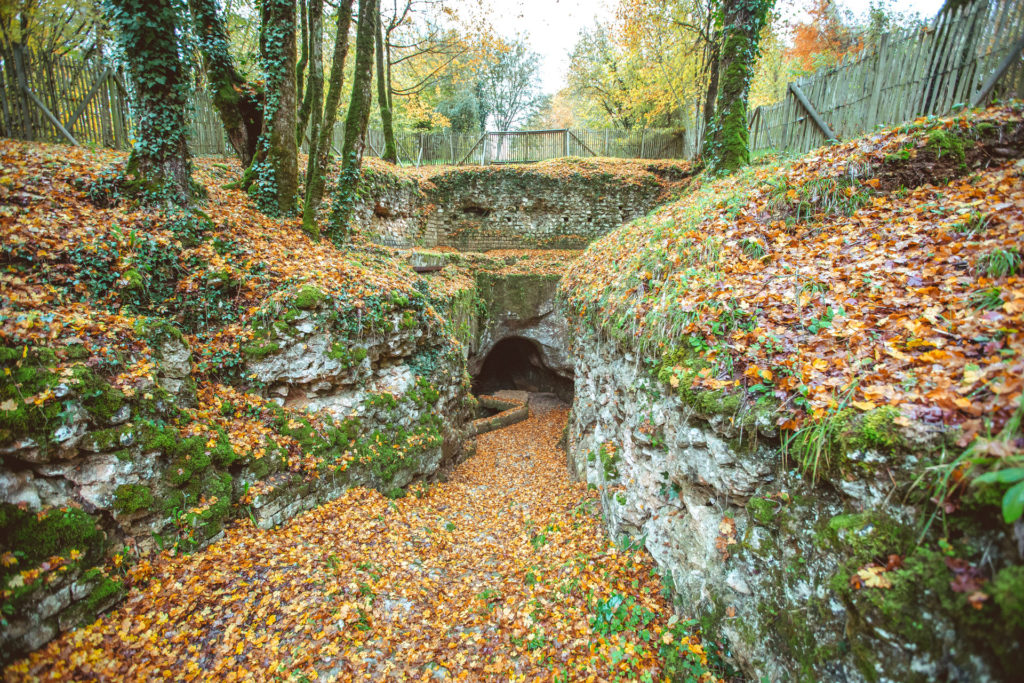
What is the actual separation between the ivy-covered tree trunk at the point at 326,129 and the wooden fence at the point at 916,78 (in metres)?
9.59

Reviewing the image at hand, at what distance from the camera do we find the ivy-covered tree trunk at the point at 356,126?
28.5 feet

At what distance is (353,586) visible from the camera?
4086 millimetres

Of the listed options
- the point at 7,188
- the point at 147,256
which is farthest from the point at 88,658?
the point at 7,188

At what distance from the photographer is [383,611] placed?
3.95m

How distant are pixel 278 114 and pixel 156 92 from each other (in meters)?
2.17

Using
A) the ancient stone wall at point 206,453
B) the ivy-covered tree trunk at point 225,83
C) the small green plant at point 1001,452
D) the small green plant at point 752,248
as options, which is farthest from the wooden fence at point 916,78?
the ivy-covered tree trunk at point 225,83

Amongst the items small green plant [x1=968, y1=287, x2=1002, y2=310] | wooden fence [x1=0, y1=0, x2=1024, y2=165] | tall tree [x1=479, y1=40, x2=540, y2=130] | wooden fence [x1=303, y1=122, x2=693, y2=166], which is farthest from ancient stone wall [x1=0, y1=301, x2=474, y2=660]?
tall tree [x1=479, y1=40, x2=540, y2=130]

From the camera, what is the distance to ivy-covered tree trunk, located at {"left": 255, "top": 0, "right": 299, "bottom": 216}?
8.20 metres

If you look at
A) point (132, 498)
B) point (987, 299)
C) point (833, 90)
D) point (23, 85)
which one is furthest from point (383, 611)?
point (23, 85)

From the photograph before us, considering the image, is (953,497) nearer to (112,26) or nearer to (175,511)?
(175,511)

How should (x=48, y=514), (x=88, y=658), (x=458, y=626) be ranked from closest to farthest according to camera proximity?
(x=88, y=658) → (x=48, y=514) → (x=458, y=626)

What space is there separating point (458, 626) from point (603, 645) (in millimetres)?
1441

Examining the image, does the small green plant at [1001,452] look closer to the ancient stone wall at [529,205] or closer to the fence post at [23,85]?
the ancient stone wall at [529,205]

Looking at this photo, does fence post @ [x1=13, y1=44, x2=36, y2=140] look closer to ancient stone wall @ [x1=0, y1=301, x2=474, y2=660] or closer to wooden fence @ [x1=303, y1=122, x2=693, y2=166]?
ancient stone wall @ [x1=0, y1=301, x2=474, y2=660]
